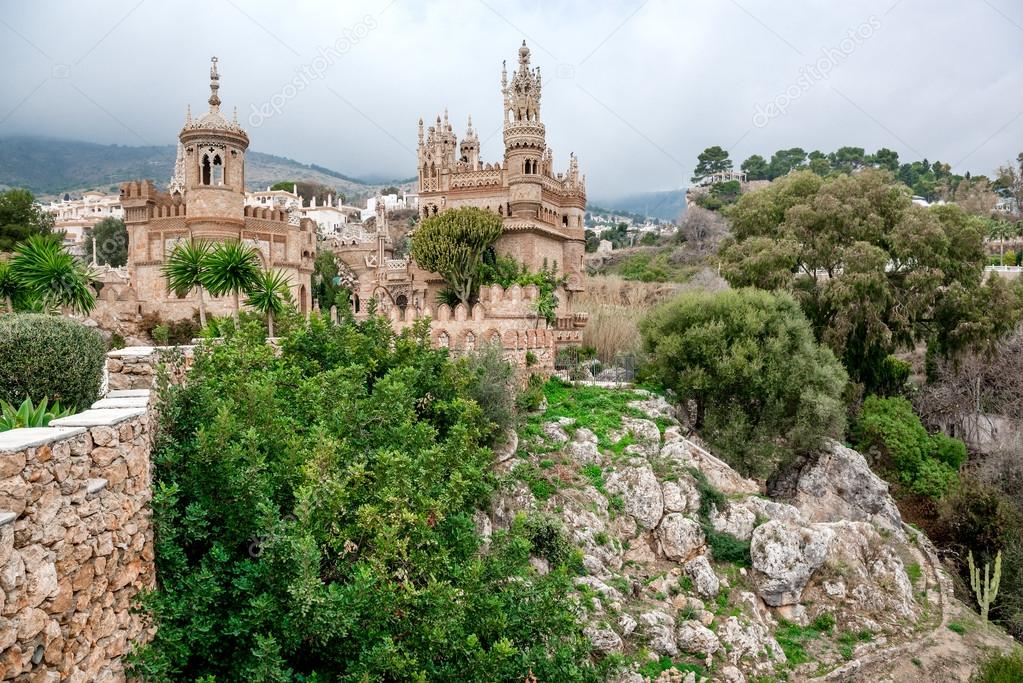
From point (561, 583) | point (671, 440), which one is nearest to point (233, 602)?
point (561, 583)

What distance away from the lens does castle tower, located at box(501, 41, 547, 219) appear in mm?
26406

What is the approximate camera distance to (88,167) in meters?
162

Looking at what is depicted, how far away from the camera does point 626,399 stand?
715 inches

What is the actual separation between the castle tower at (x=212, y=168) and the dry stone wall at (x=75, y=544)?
73.7 ft

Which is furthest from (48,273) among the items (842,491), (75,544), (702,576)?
(842,491)

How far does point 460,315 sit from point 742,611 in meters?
9.91

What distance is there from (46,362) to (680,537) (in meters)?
11.1

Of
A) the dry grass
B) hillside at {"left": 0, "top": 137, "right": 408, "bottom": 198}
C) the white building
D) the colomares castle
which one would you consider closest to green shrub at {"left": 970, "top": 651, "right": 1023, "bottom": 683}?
the colomares castle

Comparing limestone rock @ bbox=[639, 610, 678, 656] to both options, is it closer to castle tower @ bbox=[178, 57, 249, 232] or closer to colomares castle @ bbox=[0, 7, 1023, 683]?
colomares castle @ bbox=[0, 7, 1023, 683]

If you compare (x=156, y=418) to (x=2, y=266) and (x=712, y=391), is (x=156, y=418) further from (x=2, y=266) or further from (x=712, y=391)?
(x=712, y=391)

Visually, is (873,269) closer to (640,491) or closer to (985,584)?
(985,584)

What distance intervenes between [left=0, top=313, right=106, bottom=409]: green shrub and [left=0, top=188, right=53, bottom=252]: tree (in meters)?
30.3

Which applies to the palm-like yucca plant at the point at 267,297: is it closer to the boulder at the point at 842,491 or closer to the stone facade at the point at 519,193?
the stone facade at the point at 519,193

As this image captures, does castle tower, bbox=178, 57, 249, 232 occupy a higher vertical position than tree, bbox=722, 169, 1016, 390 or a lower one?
higher
